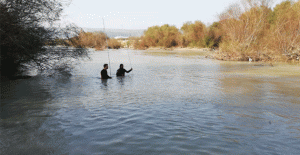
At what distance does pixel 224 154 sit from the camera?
4773mm

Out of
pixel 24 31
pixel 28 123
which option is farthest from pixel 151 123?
pixel 24 31

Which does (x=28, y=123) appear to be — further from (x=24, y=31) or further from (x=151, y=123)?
(x=24, y=31)

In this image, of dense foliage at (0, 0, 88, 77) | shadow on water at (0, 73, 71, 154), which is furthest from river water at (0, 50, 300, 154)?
dense foliage at (0, 0, 88, 77)

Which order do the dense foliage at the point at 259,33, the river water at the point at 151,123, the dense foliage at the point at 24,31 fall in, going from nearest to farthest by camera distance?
the river water at the point at 151,123 → the dense foliage at the point at 24,31 → the dense foliage at the point at 259,33

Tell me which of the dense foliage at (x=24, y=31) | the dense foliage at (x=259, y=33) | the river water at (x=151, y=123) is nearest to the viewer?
the river water at (x=151, y=123)

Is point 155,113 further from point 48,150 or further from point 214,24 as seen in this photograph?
point 214,24

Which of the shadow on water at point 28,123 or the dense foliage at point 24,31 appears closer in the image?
the shadow on water at point 28,123

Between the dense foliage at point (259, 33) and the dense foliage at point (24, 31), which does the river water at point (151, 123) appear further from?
the dense foliage at point (259, 33)

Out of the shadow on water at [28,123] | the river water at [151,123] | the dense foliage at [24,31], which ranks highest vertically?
the dense foliage at [24,31]

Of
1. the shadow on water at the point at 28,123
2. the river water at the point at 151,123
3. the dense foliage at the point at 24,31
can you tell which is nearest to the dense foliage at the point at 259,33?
the river water at the point at 151,123

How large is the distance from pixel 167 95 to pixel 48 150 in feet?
21.8

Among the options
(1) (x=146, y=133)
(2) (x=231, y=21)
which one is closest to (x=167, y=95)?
(1) (x=146, y=133)

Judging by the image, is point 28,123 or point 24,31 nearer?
point 28,123

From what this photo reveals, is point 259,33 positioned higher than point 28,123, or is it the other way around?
point 259,33
